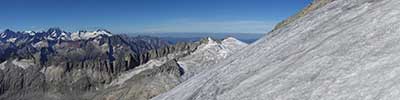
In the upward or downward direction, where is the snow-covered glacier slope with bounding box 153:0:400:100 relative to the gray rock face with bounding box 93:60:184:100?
upward

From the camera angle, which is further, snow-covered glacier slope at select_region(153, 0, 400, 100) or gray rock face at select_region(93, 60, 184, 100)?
gray rock face at select_region(93, 60, 184, 100)

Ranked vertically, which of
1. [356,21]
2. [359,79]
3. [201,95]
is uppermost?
[356,21]

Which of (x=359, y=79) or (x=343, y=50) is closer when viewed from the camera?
(x=359, y=79)

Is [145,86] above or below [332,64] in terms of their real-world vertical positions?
below

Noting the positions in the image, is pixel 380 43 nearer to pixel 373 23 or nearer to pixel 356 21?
pixel 373 23

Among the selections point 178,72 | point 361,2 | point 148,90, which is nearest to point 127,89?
point 148,90

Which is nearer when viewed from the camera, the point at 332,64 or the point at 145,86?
the point at 332,64

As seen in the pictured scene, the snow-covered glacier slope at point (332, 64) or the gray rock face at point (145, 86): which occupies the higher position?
the snow-covered glacier slope at point (332, 64)

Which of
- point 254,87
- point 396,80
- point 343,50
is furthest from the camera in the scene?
point 254,87
